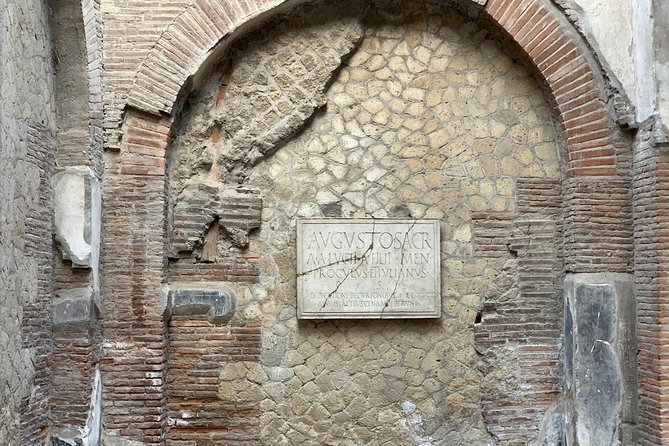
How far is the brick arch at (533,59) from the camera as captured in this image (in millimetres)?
4773

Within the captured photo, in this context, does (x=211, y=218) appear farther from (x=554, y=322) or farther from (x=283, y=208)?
(x=554, y=322)

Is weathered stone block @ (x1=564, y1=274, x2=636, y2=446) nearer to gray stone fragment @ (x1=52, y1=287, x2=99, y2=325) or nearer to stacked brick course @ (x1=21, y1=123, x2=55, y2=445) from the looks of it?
gray stone fragment @ (x1=52, y1=287, x2=99, y2=325)

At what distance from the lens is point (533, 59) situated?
16.0ft

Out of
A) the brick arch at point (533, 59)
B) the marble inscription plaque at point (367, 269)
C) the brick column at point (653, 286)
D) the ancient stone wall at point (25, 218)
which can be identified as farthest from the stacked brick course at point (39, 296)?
the brick column at point (653, 286)

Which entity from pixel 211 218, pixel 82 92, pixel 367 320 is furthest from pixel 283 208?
pixel 82 92

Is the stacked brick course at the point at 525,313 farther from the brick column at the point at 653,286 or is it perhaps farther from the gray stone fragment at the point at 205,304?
the gray stone fragment at the point at 205,304

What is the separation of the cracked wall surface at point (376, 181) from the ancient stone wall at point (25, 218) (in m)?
0.91

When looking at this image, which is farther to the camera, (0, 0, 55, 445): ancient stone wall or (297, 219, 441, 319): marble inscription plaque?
(297, 219, 441, 319): marble inscription plaque

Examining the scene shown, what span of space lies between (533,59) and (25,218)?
3336mm

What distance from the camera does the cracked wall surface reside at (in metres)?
4.97

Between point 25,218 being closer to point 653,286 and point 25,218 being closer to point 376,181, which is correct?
point 376,181

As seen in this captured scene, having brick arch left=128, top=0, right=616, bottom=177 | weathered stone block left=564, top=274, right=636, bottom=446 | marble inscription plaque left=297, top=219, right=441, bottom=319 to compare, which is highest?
brick arch left=128, top=0, right=616, bottom=177

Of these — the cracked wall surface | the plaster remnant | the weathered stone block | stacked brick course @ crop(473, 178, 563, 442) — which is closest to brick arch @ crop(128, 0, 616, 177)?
the cracked wall surface

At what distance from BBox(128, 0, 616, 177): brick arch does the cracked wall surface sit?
0.27 meters
